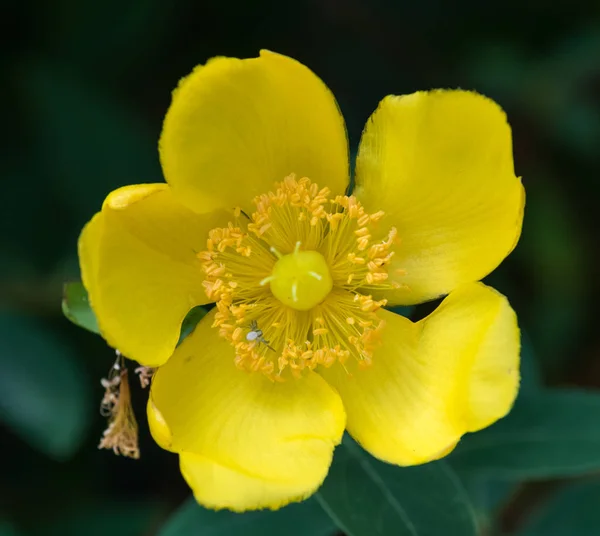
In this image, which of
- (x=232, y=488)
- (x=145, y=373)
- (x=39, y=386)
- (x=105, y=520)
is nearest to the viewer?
(x=232, y=488)

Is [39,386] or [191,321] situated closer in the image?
[191,321]

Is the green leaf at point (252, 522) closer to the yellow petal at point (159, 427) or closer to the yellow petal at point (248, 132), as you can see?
the yellow petal at point (159, 427)

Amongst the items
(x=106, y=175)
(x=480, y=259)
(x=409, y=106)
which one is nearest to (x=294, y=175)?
(x=409, y=106)

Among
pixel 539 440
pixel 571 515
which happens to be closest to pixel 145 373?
pixel 539 440

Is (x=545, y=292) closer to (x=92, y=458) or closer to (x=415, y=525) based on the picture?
(x=415, y=525)

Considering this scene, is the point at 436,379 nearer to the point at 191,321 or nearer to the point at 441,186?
the point at 441,186

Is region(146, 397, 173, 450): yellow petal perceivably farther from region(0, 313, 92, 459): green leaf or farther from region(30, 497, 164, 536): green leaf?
region(30, 497, 164, 536): green leaf
